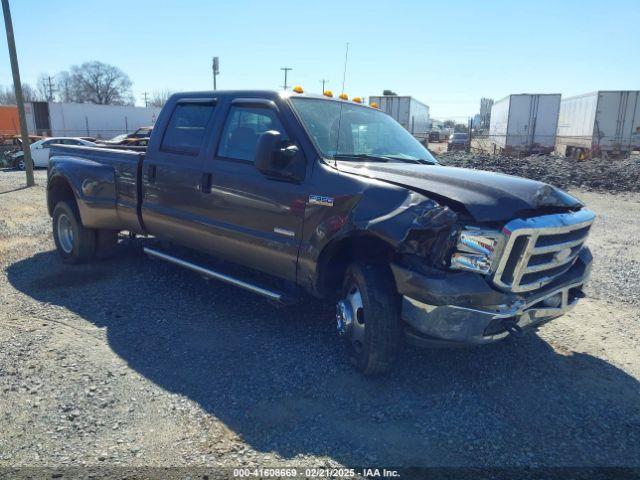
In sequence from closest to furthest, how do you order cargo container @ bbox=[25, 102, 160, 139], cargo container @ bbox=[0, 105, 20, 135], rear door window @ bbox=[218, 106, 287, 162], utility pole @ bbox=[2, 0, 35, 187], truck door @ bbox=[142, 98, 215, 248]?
rear door window @ bbox=[218, 106, 287, 162] → truck door @ bbox=[142, 98, 215, 248] → utility pole @ bbox=[2, 0, 35, 187] → cargo container @ bbox=[0, 105, 20, 135] → cargo container @ bbox=[25, 102, 160, 139]

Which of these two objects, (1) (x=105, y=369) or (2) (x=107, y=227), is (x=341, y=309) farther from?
(2) (x=107, y=227)

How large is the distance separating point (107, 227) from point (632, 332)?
5584mm

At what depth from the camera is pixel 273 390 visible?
11.7 feet

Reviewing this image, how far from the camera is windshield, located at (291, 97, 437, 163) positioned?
4.14 metres

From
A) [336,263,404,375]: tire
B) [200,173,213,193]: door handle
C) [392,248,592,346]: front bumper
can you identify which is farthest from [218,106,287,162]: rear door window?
[392,248,592,346]: front bumper

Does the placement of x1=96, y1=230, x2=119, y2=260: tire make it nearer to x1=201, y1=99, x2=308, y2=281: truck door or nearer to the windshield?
x1=201, y1=99, x2=308, y2=281: truck door

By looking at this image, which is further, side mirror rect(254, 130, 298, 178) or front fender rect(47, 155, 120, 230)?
front fender rect(47, 155, 120, 230)

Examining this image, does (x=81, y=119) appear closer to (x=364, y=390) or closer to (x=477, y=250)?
(x=364, y=390)

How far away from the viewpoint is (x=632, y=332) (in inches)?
183

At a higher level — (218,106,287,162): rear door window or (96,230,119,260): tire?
(218,106,287,162): rear door window

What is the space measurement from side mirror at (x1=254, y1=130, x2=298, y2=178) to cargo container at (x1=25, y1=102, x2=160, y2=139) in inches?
1368

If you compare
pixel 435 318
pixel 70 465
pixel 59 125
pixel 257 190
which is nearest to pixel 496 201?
pixel 435 318

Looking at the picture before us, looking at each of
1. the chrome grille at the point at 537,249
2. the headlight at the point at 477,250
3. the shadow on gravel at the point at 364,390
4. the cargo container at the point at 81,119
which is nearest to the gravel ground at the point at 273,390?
the shadow on gravel at the point at 364,390

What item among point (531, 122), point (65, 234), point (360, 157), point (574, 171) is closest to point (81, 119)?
point (531, 122)
